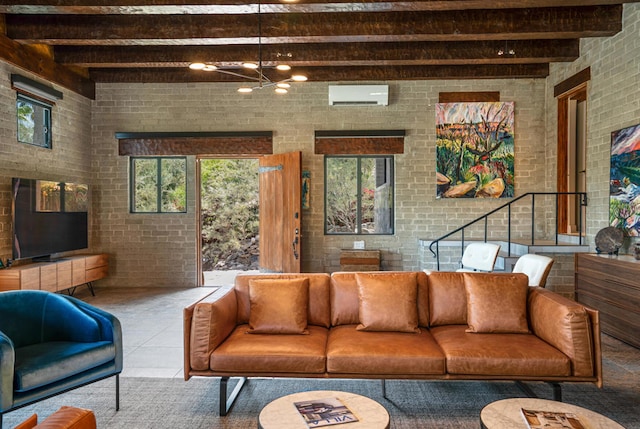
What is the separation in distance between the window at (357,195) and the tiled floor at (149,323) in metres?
2.62

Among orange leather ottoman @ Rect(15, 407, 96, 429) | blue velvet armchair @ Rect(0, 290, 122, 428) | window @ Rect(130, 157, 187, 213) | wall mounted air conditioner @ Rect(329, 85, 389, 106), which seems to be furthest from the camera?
window @ Rect(130, 157, 187, 213)

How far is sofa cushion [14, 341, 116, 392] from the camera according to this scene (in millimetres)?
2689

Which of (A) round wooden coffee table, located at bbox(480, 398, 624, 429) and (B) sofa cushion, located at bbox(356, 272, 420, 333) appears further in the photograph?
(B) sofa cushion, located at bbox(356, 272, 420, 333)

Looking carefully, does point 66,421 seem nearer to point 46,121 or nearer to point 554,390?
point 554,390

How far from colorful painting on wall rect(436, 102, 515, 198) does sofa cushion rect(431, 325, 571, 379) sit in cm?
500

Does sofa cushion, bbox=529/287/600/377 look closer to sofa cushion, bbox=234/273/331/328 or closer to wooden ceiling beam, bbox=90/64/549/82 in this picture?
sofa cushion, bbox=234/273/331/328

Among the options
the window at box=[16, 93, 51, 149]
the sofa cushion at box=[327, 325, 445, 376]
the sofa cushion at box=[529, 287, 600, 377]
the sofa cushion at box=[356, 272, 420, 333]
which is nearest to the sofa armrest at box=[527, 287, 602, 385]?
the sofa cushion at box=[529, 287, 600, 377]

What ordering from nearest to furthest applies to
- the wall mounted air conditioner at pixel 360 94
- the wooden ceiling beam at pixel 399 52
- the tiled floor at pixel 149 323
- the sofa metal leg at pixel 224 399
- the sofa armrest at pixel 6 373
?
the sofa armrest at pixel 6 373 → the sofa metal leg at pixel 224 399 → the tiled floor at pixel 149 323 → the wooden ceiling beam at pixel 399 52 → the wall mounted air conditioner at pixel 360 94

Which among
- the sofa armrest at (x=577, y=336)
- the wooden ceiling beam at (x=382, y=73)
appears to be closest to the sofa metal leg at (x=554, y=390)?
the sofa armrest at (x=577, y=336)

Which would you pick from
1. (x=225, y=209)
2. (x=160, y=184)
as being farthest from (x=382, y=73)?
(x=225, y=209)

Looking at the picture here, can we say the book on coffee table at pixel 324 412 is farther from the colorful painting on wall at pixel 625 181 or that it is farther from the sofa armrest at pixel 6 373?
the colorful painting on wall at pixel 625 181

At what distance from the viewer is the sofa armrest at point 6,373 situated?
8.29ft

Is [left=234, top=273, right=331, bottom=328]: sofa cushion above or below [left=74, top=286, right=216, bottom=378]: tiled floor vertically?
above

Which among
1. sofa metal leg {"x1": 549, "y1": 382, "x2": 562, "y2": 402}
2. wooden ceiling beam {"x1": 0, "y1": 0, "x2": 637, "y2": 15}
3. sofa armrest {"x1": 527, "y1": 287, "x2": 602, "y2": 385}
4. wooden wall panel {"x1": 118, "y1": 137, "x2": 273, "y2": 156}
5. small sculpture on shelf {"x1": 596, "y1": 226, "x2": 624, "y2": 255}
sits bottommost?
sofa metal leg {"x1": 549, "y1": 382, "x2": 562, "y2": 402}
